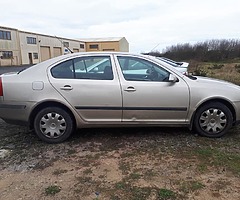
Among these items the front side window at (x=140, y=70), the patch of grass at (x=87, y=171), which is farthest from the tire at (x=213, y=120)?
the patch of grass at (x=87, y=171)

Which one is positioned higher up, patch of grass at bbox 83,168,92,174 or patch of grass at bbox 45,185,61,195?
patch of grass at bbox 83,168,92,174

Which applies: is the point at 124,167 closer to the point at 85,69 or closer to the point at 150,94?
the point at 150,94

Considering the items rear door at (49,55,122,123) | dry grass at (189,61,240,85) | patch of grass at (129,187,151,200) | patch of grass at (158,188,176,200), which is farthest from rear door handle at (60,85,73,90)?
dry grass at (189,61,240,85)

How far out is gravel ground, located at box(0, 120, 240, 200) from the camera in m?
2.71

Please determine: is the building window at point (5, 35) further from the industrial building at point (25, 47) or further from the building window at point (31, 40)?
the building window at point (31, 40)

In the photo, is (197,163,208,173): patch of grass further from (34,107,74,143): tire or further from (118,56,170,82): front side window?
(34,107,74,143): tire

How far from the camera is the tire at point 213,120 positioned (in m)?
4.14

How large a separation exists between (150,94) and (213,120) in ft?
3.91

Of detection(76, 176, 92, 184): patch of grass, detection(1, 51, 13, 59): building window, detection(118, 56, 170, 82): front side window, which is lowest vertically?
detection(76, 176, 92, 184): patch of grass

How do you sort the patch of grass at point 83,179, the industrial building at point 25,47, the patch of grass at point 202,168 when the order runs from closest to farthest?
the patch of grass at point 83,179 < the patch of grass at point 202,168 < the industrial building at point 25,47

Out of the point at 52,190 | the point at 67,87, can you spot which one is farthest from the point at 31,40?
the point at 52,190

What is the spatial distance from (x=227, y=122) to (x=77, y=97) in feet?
8.39

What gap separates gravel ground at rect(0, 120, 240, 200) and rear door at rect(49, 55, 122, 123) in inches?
20.1

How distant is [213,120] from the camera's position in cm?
420
